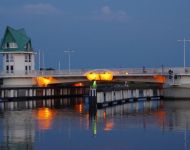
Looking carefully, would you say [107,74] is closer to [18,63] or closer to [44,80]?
[44,80]

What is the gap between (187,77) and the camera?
77125mm

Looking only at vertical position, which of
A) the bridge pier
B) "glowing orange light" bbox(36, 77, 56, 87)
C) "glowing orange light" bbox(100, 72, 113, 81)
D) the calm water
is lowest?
the calm water

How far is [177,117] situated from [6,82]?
135 ft

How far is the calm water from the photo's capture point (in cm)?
3591

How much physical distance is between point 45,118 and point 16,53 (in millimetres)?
37375

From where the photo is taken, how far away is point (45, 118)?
53375 mm

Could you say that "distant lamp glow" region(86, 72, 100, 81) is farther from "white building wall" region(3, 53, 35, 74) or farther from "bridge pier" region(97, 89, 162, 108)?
"white building wall" region(3, 53, 35, 74)

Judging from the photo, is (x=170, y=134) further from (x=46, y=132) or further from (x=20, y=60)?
(x=20, y=60)

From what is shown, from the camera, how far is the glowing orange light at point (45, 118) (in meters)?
46.6

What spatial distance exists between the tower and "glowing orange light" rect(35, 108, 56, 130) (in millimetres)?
28638

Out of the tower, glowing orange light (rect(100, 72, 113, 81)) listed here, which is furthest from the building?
glowing orange light (rect(100, 72, 113, 81))

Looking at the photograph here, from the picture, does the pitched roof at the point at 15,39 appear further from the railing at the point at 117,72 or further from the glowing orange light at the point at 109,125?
the glowing orange light at the point at 109,125

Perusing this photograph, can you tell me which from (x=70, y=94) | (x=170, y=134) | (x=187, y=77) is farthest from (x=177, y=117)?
(x=70, y=94)

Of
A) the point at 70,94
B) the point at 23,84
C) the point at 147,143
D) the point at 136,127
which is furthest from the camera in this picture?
the point at 70,94
